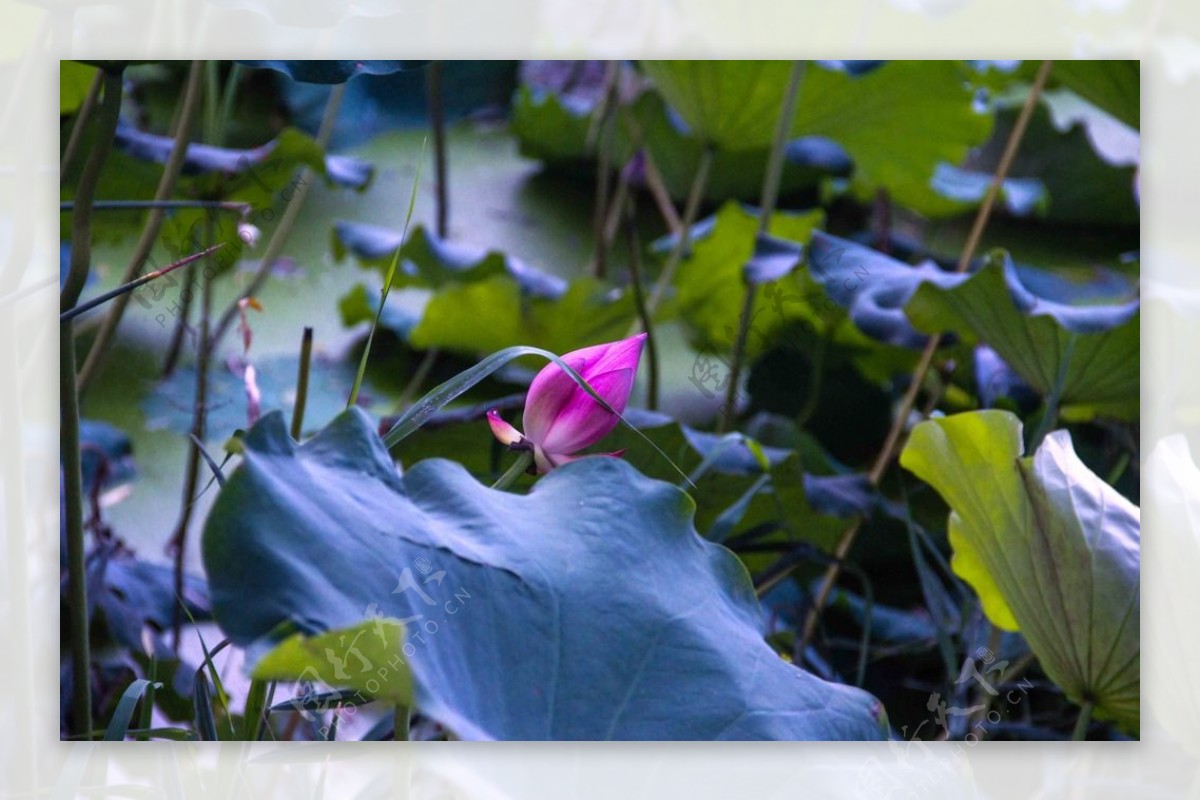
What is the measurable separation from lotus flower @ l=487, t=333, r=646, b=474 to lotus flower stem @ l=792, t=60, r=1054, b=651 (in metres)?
0.38

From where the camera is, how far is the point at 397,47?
2.79 feet

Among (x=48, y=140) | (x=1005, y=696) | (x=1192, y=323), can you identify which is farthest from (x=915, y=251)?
(x=48, y=140)

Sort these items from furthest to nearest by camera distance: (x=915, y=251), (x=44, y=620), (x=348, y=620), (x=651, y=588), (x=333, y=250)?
(x=915, y=251), (x=333, y=250), (x=44, y=620), (x=651, y=588), (x=348, y=620)

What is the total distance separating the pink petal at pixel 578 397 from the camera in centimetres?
56

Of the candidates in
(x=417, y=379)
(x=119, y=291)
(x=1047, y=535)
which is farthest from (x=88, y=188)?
(x=1047, y=535)

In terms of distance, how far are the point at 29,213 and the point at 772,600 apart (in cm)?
68

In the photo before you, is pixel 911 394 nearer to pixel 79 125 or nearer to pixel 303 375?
pixel 303 375

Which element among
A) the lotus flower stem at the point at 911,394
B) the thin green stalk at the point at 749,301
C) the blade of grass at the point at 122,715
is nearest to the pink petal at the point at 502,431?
the blade of grass at the point at 122,715

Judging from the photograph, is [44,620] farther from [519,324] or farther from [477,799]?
[519,324]

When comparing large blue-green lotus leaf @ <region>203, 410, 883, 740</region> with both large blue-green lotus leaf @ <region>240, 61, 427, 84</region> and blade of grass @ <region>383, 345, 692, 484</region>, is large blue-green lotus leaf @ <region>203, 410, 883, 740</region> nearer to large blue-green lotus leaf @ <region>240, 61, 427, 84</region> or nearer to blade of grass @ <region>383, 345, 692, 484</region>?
blade of grass @ <region>383, 345, 692, 484</region>

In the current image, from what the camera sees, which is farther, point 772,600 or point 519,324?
point 519,324

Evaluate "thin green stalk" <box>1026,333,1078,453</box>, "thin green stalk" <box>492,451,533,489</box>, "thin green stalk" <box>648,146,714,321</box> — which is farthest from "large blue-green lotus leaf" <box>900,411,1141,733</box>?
"thin green stalk" <box>648,146,714,321</box>

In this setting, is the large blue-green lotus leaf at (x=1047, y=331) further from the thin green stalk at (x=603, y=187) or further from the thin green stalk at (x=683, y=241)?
the thin green stalk at (x=603, y=187)

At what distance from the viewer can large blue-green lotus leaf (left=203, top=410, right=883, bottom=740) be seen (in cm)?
48
